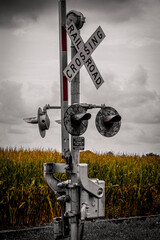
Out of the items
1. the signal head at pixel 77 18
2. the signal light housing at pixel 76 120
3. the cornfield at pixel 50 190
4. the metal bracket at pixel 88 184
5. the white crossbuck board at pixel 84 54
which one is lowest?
the cornfield at pixel 50 190

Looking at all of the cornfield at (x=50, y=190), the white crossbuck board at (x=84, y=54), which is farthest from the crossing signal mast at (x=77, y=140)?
the cornfield at (x=50, y=190)

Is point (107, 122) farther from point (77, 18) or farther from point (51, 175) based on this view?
point (77, 18)

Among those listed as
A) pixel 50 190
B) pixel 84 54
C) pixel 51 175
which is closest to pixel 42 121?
pixel 51 175

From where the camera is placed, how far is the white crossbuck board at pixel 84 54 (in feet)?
15.8

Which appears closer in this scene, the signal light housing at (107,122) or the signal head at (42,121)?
the signal light housing at (107,122)

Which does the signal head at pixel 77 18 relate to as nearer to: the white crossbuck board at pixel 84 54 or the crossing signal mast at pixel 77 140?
the crossing signal mast at pixel 77 140

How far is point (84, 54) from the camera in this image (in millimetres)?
4914

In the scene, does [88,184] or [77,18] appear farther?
[77,18]

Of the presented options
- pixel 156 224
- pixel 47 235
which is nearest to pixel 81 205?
pixel 47 235

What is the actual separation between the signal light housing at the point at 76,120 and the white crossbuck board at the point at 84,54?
448mm

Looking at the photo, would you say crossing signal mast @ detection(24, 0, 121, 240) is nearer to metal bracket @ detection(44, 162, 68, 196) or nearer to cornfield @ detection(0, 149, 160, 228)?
metal bracket @ detection(44, 162, 68, 196)

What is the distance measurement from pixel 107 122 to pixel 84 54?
0.98 m

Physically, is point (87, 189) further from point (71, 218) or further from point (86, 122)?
point (86, 122)

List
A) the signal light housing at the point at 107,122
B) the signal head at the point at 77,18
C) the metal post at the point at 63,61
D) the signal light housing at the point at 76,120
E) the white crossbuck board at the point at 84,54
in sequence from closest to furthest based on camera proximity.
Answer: the signal light housing at the point at 76,120 < the white crossbuck board at the point at 84,54 < the signal light housing at the point at 107,122 < the signal head at the point at 77,18 < the metal post at the point at 63,61
